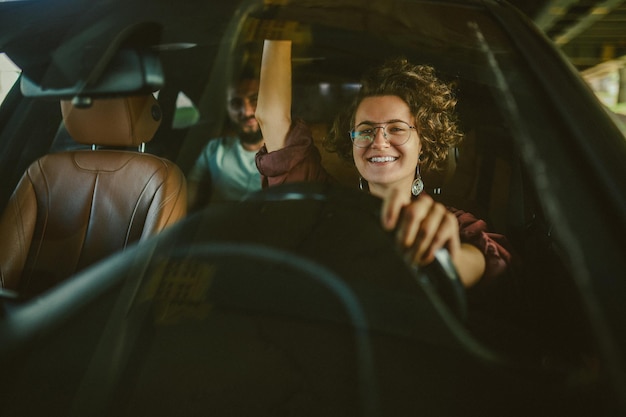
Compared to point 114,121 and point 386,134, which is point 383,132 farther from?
point 114,121

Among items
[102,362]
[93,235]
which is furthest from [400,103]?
[93,235]

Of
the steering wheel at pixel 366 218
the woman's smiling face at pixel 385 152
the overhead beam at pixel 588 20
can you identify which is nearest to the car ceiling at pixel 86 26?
the woman's smiling face at pixel 385 152

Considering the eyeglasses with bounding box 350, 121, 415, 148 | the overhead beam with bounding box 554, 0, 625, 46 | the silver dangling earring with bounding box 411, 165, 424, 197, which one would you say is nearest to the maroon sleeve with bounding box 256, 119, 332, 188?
the eyeglasses with bounding box 350, 121, 415, 148

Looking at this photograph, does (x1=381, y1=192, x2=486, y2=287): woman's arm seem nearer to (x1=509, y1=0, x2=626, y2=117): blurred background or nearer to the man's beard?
the man's beard

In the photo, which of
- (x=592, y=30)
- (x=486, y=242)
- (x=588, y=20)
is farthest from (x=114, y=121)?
(x=592, y=30)

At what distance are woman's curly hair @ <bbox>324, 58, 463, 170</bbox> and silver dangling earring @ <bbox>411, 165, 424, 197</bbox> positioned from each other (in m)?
0.03

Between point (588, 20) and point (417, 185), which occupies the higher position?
point (417, 185)

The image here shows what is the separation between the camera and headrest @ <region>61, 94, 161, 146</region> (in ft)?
6.06

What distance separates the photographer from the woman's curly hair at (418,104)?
55.2 inches

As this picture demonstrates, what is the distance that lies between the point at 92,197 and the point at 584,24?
6.58 metres

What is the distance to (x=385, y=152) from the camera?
4.53 feet

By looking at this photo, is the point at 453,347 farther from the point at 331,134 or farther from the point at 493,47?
the point at 331,134

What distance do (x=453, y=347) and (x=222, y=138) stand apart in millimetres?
1313

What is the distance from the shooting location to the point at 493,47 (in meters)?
1.18
